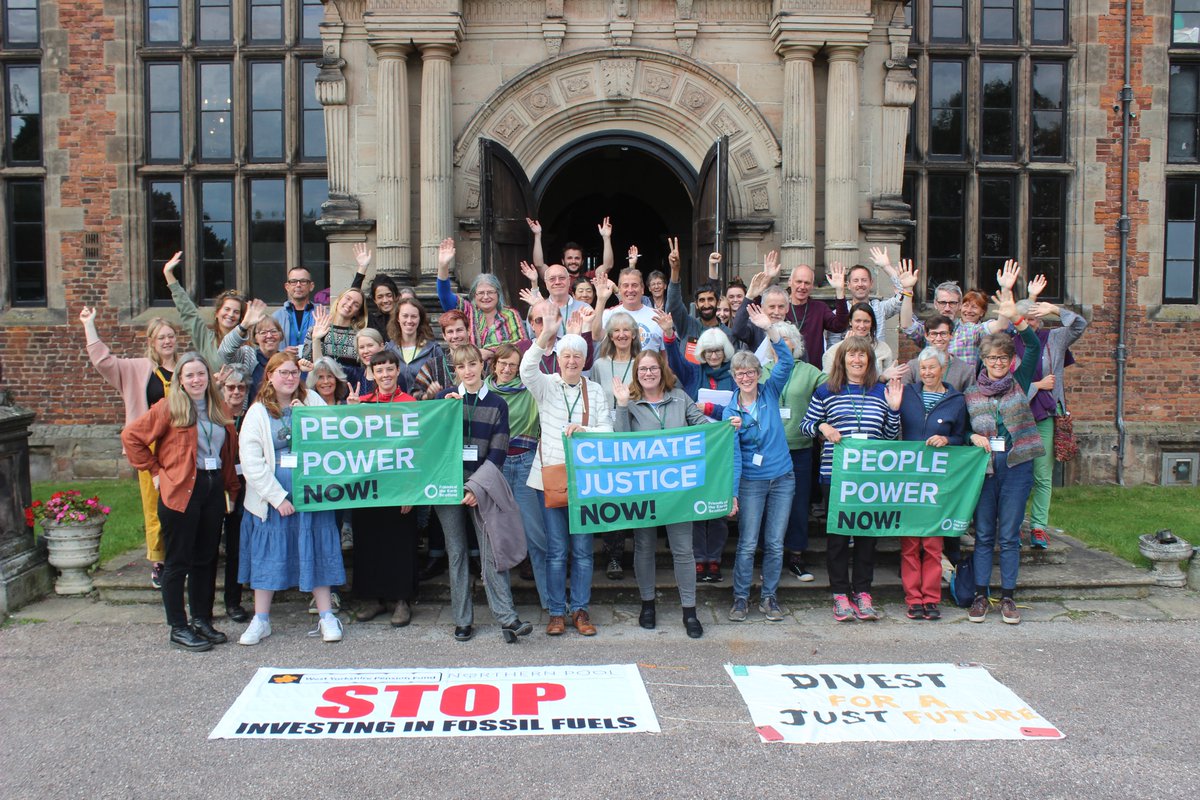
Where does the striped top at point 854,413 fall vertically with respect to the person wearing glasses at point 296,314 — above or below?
below

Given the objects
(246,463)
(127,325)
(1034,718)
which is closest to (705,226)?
(246,463)

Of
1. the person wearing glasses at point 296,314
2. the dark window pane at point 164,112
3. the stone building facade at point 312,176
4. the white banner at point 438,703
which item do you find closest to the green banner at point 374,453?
the white banner at point 438,703

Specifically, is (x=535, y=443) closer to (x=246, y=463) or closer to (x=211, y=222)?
(x=246, y=463)

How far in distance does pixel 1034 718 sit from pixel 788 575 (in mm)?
2448

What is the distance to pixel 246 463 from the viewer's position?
628cm

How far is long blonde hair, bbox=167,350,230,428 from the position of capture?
614 cm

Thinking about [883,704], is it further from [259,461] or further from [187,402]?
[187,402]

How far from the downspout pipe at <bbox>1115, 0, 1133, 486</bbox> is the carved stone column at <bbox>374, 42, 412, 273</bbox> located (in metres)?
8.91

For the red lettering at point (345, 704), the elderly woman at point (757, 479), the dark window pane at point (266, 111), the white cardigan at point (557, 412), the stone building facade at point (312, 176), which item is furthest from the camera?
the dark window pane at point (266, 111)

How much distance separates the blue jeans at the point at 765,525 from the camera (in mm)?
6715

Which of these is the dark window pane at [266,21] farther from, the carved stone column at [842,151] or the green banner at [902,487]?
the green banner at [902,487]

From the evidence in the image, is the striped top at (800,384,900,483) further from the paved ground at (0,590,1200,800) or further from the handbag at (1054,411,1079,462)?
the handbag at (1054,411,1079,462)

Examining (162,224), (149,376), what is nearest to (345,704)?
(149,376)

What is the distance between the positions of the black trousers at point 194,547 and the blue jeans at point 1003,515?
524 cm
